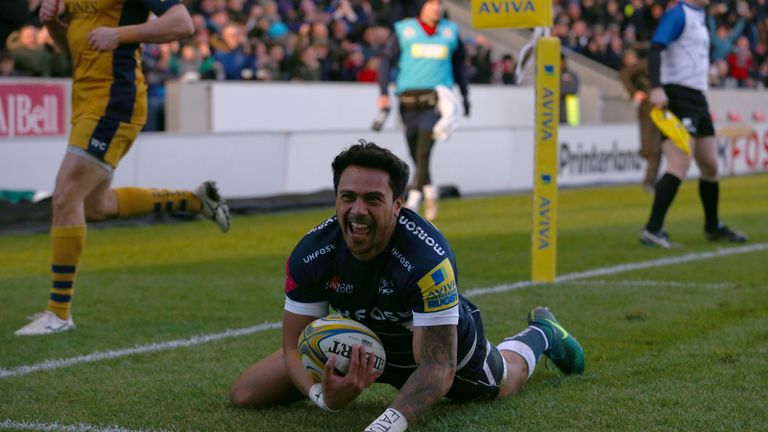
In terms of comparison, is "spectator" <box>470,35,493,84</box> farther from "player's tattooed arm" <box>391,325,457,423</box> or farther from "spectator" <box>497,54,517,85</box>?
"player's tattooed arm" <box>391,325,457,423</box>

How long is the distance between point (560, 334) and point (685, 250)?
5034 millimetres

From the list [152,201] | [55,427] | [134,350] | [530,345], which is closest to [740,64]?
[152,201]

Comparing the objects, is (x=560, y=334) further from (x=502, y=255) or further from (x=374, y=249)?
(x=502, y=255)

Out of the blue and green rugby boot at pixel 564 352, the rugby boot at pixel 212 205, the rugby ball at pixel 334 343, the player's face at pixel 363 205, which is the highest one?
the player's face at pixel 363 205

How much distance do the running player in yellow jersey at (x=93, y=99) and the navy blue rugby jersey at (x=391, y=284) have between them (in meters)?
2.47

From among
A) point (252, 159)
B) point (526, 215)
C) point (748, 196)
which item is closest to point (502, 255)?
point (526, 215)

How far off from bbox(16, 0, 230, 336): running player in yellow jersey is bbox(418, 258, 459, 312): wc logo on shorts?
291 centimetres

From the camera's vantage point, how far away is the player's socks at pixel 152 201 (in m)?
7.67

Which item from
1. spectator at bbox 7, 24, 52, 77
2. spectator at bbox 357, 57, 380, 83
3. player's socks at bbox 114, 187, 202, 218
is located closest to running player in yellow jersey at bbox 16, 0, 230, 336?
player's socks at bbox 114, 187, 202, 218

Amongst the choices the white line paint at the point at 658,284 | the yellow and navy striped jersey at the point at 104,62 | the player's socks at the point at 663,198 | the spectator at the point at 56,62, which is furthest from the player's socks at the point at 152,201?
the spectator at the point at 56,62

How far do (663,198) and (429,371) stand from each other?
6.55 m

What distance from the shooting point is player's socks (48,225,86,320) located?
6.73 m

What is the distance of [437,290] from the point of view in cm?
436

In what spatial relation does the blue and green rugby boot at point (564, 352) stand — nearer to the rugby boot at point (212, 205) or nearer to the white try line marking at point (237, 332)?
the white try line marking at point (237, 332)
